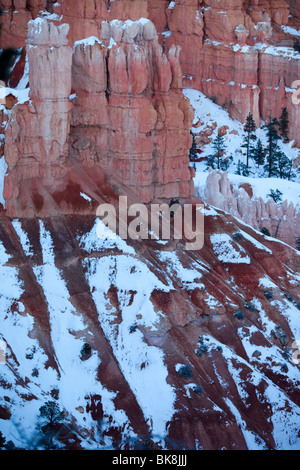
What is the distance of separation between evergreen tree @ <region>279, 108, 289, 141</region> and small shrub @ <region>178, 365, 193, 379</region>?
60488mm

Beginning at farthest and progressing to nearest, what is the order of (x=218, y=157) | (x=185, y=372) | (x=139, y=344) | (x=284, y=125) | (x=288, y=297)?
(x=284, y=125) < (x=218, y=157) < (x=288, y=297) < (x=139, y=344) < (x=185, y=372)

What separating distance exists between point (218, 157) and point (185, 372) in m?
49.7

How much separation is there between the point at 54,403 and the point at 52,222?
1421 cm

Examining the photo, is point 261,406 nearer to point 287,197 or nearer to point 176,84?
point 176,84

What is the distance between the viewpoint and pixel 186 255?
60.5 m

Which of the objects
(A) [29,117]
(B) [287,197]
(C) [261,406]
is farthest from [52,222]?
(B) [287,197]

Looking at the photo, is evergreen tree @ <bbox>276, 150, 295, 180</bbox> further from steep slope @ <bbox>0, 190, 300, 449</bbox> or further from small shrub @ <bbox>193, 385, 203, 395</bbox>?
small shrub @ <bbox>193, 385, 203, 395</bbox>

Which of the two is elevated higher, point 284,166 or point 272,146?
point 272,146

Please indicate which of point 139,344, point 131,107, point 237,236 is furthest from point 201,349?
point 131,107

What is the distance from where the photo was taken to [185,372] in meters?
52.2

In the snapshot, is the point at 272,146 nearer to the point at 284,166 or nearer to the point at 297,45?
the point at 284,166

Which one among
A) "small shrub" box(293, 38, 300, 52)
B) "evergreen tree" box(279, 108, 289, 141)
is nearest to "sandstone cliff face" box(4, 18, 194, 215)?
Answer: "evergreen tree" box(279, 108, 289, 141)

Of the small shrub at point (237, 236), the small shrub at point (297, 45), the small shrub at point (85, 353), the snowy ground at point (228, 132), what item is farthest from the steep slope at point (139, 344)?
the small shrub at point (297, 45)

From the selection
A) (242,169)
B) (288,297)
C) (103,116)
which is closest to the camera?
(103,116)
